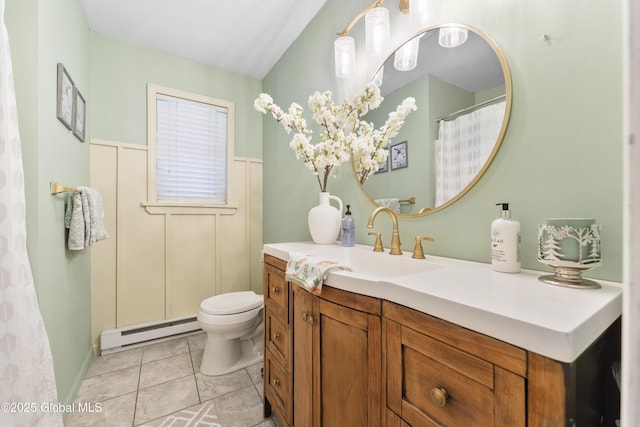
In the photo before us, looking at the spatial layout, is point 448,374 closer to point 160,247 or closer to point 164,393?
point 164,393

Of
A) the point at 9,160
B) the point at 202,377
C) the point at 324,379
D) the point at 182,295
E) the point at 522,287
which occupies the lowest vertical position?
the point at 202,377

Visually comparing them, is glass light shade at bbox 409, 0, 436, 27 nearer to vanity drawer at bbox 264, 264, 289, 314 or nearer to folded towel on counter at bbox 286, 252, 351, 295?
folded towel on counter at bbox 286, 252, 351, 295

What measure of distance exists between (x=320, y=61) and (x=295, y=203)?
3.56 feet

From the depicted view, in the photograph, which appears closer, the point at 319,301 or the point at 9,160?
the point at 9,160

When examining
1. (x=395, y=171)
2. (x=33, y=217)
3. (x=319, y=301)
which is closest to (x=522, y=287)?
(x=319, y=301)

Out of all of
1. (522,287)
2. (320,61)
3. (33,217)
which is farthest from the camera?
(320,61)

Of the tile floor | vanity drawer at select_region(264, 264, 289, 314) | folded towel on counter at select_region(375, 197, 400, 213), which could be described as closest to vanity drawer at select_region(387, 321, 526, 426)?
vanity drawer at select_region(264, 264, 289, 314)

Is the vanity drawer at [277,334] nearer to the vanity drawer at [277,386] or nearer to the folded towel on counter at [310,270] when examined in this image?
the vanity drawer at [277,386]

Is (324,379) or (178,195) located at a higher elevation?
(178,195)

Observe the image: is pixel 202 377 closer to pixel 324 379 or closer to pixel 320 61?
pixel 324 379

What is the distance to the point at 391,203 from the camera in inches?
52.5

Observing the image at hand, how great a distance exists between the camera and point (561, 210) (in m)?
0.79

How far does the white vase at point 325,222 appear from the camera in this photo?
1.51 metres

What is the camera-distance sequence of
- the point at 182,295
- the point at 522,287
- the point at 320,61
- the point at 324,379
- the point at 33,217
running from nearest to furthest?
the point at 522,287, the point at 324,379, the point at 33,217, the point at 320,61, the point at 182,295
